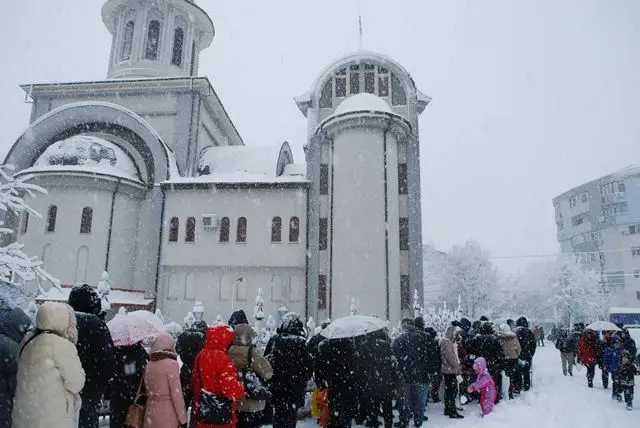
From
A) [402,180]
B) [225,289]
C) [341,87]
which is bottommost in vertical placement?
[225,289]

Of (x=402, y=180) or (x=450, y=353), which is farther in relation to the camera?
(x=402, y=180)

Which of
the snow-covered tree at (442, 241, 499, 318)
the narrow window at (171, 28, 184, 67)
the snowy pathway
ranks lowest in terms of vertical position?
the snowy pathway

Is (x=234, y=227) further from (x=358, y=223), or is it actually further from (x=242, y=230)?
(x=358, y=223)

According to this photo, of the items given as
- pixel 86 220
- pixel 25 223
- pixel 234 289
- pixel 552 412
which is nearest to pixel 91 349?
pixel 552 412

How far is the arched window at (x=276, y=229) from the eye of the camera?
69.7ft

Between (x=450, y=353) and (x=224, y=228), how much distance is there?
1461 cm

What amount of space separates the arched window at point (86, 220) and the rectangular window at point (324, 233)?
9632mm

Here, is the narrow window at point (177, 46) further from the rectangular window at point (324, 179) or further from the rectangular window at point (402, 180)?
the rectangular window at point (402, 180)

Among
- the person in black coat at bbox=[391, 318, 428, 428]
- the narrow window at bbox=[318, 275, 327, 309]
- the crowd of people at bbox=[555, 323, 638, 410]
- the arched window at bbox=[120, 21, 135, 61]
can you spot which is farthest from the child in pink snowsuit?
the arched window at bbox=[120, 21, 135, 61]

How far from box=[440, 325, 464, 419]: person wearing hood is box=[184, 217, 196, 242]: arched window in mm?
14814

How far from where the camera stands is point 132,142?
22.9 m

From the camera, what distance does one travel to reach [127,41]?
26.4m

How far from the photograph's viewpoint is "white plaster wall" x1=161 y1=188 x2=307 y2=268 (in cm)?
2103

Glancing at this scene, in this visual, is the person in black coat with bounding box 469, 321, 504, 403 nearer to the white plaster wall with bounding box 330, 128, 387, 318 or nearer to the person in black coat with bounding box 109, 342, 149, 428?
the person in black coat with bounding box 109, 342, 149, 428
